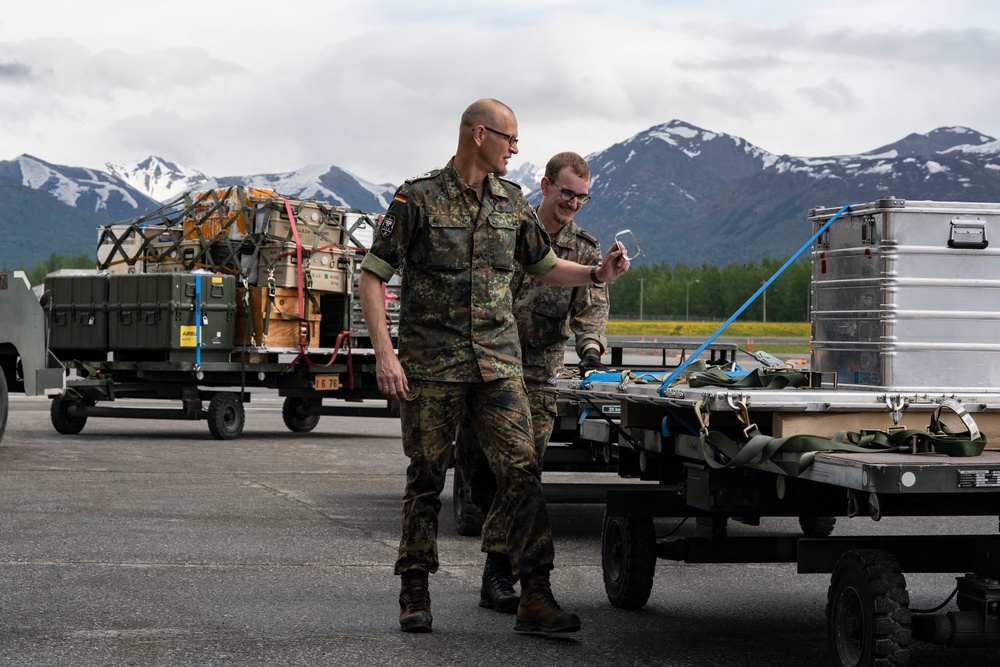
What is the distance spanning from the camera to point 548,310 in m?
6.83

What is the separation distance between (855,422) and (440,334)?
1.70 m

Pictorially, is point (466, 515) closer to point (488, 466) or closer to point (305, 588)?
point (305, 588)

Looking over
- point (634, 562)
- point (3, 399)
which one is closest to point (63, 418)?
point (3, 399)

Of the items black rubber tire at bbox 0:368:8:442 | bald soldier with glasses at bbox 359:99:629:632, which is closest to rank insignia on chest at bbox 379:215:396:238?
bald soldier with glasses at bbox 359:99:629:632

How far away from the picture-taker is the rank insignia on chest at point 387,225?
5.65 meters

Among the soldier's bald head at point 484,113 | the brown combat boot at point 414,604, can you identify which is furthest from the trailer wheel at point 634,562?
the soldier's bald head at point 484,113

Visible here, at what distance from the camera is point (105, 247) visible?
1858 cm

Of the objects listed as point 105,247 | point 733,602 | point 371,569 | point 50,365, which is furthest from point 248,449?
point 733,602

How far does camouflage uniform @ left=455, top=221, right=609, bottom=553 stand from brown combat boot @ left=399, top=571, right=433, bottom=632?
50cm

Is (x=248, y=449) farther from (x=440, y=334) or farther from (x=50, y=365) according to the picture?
(x=440, y=334)

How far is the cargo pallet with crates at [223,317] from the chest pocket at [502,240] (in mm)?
10978

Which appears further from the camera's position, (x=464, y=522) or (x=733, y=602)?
(x=464, y=522)

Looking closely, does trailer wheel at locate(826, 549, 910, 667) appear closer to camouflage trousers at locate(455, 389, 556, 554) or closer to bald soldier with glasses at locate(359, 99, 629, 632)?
Answer: bald soldier with glasses at locate(359, 99, 629, 632)

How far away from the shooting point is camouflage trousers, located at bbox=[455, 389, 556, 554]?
6109 millimetres
